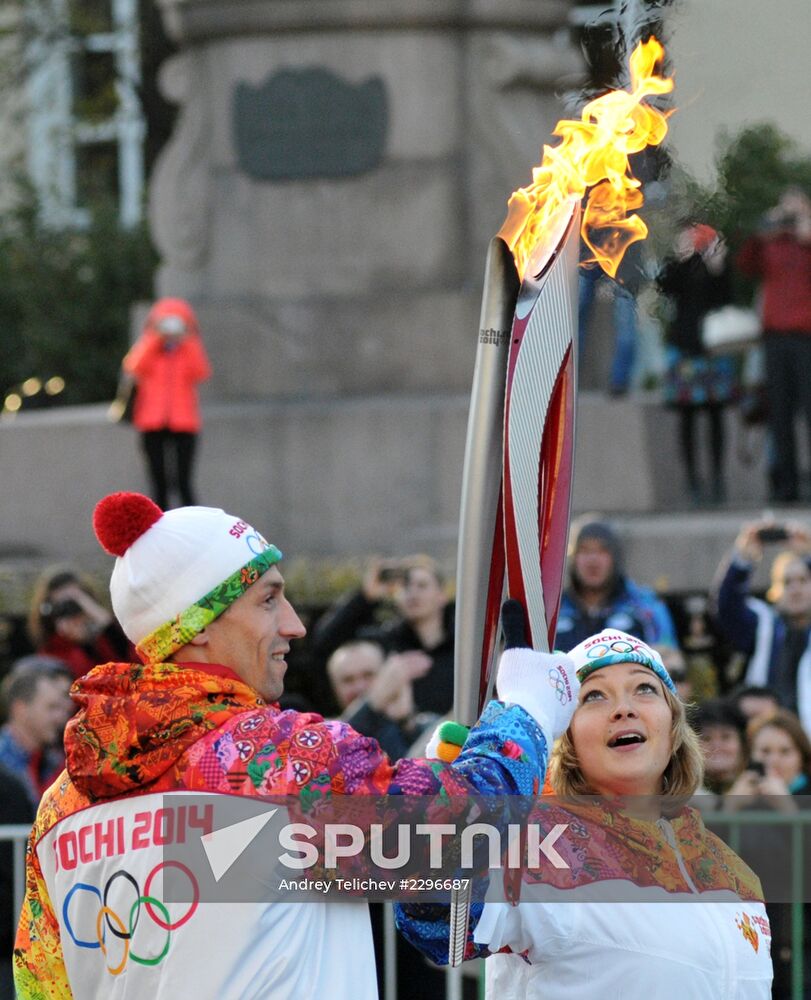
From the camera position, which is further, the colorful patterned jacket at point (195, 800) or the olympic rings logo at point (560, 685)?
the olympic rings logo at point (560, 685)

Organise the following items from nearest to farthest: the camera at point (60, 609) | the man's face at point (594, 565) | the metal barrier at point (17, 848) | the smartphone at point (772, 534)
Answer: the metal barrier at point (17, 848) → the man's face at point (594, 565) → the smartphone at point (772, 534) → the camera at point (60, 609)

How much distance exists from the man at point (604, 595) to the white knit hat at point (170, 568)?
374cm

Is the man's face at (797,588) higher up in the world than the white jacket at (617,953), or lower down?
higher up

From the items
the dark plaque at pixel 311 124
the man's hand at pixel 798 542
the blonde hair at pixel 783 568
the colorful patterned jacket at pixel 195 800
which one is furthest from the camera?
the dark plaque at pixel 311 124

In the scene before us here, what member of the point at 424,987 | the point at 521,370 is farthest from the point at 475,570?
the point at 424,987

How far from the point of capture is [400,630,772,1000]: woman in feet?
10.5

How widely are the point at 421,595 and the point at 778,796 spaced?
1.73 m

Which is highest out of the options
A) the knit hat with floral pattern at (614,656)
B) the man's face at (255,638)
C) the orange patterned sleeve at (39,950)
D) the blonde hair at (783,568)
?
the man's face at (255,638)

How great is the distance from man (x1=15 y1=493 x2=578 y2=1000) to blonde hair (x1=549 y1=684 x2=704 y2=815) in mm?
281

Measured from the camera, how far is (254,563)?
3.21 m

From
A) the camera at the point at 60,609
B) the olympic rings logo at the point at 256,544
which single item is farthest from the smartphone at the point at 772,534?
the olympic rings logo at the point at 256,544

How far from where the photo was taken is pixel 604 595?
276 inches

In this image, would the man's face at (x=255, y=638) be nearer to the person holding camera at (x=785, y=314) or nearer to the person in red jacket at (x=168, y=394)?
the person holding camera at (x=785, y=314)

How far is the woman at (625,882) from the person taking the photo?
319cm
